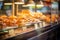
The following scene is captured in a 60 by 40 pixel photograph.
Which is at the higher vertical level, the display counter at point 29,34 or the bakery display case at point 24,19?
the bakery display case at point 24,19

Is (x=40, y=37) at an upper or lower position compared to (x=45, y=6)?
lower

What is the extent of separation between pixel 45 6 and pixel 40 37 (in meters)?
1.28

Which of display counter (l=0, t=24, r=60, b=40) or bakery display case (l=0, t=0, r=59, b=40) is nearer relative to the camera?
display counter (l=0, t=24, r=60, b=40)

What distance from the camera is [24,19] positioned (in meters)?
3.52

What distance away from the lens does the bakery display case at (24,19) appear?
9.28ft

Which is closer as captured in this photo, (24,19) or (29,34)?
→ (29,34)

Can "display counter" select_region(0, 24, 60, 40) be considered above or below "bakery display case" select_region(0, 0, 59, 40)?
below

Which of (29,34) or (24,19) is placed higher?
(24,19)

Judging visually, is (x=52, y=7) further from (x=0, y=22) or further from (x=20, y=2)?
(x=0, y=22)

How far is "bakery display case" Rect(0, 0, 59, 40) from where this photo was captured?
2.83m

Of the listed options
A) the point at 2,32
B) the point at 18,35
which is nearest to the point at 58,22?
the point at 18,35

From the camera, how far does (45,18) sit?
15.1 ft

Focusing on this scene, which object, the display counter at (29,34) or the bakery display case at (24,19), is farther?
the bakery display case at (24,19)

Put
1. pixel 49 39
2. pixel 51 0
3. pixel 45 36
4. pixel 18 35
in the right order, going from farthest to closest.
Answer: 1. pixel 51 0
2. pixel 49 39
3. pixel 45 36
4. pixel 18 35
